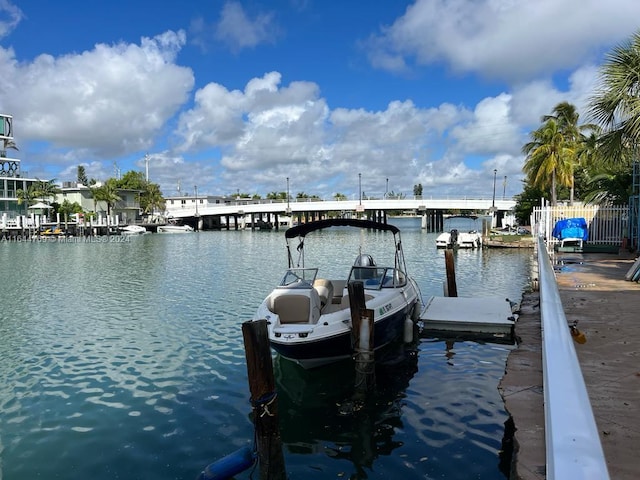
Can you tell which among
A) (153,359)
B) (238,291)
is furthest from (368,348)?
(238,291)

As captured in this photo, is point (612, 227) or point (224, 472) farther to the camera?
point (612, 227)

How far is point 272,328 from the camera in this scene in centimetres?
1052

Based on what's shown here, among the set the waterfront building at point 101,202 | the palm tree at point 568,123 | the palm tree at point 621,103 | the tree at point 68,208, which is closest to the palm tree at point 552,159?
the palm tree at point 568,123

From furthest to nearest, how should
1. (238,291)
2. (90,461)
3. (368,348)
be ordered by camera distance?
(238,291), (368,348), (90,461)

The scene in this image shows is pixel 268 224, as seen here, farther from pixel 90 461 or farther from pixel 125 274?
pixel 90 461

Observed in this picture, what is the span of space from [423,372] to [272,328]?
378cm

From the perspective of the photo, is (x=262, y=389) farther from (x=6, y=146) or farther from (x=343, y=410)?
(x=6, y=146)

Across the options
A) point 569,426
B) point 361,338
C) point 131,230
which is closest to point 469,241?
point 361,338

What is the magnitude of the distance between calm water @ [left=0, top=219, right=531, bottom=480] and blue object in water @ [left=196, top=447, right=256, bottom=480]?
0.56 metres

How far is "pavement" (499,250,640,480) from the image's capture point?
520 centimetres

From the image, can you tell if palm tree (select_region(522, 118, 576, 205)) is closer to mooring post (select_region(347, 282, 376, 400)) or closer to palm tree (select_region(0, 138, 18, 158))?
mooring post (select_region(347, 282, 376, 400))

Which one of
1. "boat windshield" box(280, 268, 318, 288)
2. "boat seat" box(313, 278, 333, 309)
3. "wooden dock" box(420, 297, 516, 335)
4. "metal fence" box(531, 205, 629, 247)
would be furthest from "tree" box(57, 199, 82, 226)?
"boat seat" box(313, 278, 333, 309)

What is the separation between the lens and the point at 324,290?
43.3 feet

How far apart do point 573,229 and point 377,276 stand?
706 inches
